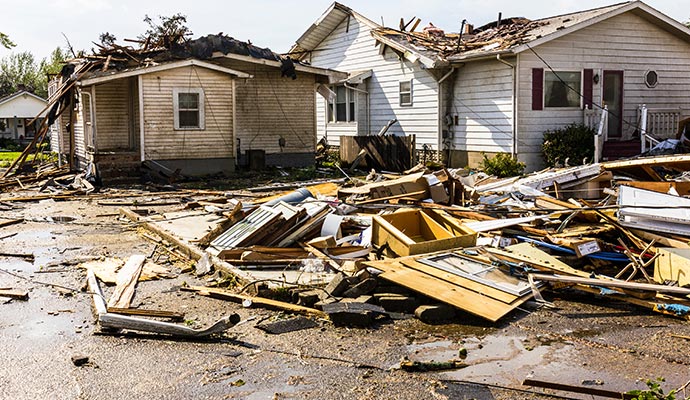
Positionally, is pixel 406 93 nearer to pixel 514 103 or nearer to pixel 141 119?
pixel 514 103

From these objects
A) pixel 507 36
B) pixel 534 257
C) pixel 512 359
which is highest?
pixel 507 36

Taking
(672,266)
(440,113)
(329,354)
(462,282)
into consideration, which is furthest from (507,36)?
(329,354)

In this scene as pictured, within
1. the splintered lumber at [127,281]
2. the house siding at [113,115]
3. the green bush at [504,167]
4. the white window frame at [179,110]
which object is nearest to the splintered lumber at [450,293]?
the splintered lumber at [127,281]

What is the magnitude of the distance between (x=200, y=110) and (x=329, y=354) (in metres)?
18.1

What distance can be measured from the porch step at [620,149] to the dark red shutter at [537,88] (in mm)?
2191

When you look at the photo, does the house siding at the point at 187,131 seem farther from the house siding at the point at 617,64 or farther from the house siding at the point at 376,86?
the house siding at the point at 617,64

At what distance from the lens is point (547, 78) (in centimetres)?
2106

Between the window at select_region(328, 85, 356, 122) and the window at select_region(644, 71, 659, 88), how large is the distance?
10.8 metres

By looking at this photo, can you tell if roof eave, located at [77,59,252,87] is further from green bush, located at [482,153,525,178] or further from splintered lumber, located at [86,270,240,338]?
splintered lumber, located at [86,270,240,338]

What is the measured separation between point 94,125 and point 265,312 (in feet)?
57.6

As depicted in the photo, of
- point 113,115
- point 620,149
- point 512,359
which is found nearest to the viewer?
point 512,359

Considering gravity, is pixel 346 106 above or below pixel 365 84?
below

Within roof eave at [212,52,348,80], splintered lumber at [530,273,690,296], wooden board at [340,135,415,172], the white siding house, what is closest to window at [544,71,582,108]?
the white siding house

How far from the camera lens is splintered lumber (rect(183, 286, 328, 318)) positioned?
742cm
